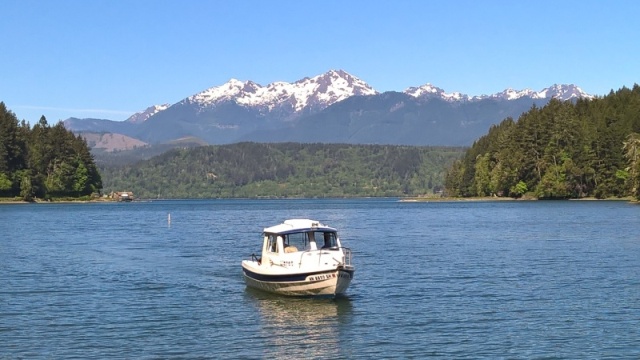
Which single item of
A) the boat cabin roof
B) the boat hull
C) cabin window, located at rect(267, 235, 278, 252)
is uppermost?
the boat cabin roof

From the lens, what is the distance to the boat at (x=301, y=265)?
49.7 metres

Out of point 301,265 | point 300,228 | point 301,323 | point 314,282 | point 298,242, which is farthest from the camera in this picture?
point 298,242

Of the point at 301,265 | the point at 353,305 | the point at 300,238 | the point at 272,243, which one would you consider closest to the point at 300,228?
the point at 300,238

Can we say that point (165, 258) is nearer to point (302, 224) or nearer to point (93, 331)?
point (302, 224)

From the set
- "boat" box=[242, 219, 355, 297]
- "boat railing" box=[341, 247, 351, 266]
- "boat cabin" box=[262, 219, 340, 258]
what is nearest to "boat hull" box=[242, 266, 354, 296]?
"boat" box=[242, 219, 355, 297]

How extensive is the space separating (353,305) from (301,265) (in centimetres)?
408

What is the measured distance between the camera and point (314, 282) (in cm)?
4981

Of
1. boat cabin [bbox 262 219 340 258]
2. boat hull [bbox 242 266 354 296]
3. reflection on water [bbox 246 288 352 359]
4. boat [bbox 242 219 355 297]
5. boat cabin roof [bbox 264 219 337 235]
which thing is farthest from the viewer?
boat cabin roof [bbox 264 219 337 235]

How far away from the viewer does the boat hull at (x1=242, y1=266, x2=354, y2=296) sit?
49500 mm

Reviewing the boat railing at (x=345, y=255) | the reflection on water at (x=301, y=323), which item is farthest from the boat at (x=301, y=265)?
the reflection on water at (x=301, y=323)

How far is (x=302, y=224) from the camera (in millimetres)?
53969

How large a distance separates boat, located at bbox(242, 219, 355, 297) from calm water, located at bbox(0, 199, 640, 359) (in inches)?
35.6

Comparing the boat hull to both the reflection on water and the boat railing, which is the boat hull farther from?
the boat railing

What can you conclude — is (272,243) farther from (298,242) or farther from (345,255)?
(345,255)
